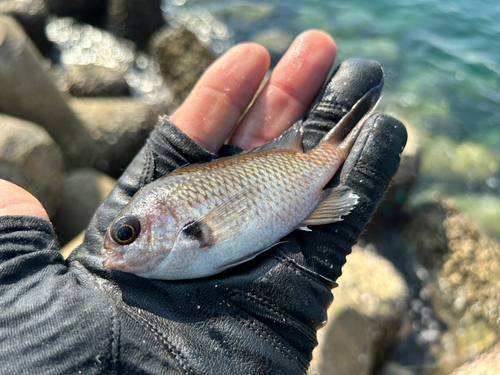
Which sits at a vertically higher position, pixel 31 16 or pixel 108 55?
pixel 31 16

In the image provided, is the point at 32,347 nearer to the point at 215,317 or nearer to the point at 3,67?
the point at 215,317

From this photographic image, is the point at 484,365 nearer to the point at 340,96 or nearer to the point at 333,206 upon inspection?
the point at 333,206

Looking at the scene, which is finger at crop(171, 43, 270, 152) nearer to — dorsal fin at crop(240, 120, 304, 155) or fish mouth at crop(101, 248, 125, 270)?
dorsal fin at crop(240, 120, 304, 155)

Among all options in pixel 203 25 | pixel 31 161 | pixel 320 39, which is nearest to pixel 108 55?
pixel 203 25

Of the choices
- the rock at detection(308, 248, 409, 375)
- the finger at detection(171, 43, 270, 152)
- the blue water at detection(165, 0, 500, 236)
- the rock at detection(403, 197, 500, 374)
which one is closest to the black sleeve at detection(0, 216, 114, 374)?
the finger at detection(171, 43, 270, 152)

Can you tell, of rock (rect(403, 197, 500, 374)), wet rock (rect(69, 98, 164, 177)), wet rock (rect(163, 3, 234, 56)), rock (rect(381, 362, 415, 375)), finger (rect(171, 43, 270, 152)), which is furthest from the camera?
wet rock (rect(163, 3, 234, 56))

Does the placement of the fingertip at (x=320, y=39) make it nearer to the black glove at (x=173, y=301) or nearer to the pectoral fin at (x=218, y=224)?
the black glove at (x=173, y=301)

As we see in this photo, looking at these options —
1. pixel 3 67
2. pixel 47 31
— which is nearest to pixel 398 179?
pixel 3 67
